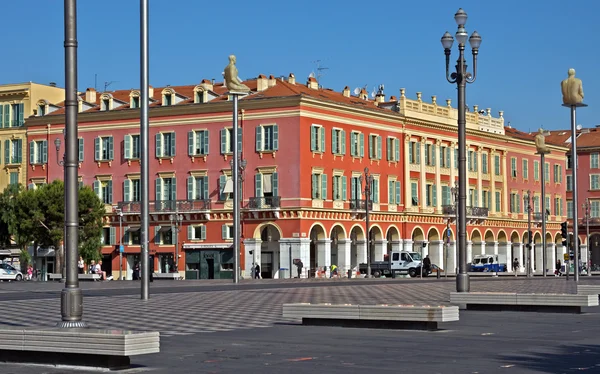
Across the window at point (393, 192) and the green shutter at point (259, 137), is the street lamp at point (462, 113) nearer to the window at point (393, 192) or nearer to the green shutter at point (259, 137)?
the green shutter at point (259, 137)

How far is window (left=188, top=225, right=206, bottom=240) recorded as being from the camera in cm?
8294

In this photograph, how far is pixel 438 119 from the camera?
94375 millimetres

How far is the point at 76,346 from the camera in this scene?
15.2 metres

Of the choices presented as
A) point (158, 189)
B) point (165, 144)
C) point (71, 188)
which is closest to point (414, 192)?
point (165, 144)

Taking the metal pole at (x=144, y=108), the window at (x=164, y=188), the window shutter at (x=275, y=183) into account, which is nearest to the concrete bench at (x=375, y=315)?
the metal pole at (x=144, y=108)

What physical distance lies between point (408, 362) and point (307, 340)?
160 inches

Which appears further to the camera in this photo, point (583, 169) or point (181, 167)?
point (583, 169)

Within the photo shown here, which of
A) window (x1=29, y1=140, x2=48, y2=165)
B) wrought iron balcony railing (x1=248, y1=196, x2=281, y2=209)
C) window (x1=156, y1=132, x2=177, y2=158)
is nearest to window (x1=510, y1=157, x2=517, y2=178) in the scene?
wrought iron balcony railing (x1=248, y1=196, x2=281, y2=209)

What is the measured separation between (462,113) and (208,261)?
51445 mm

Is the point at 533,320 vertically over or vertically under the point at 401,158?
under

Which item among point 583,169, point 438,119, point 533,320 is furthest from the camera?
point 583,169

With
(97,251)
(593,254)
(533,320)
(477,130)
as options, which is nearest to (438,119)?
(477,130)

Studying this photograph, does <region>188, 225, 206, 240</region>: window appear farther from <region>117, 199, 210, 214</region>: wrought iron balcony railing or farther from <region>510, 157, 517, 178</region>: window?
<region>510, 157, 517, 178</region>: window

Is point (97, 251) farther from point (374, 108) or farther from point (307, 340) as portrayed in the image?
point (307, 340)
